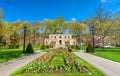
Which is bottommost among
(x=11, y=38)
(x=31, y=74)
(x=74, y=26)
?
(x=31, y=74)

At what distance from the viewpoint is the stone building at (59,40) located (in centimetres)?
7800

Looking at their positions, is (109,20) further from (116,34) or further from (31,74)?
(31,74)

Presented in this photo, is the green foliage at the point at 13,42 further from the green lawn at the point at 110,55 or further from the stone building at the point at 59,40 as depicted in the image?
the green lawn at the point at 110,55

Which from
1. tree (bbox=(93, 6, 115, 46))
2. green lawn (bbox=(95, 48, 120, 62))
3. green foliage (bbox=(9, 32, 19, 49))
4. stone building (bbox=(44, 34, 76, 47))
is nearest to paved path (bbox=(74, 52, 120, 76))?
green lawn (bbox=(95, 48, 120, 62))

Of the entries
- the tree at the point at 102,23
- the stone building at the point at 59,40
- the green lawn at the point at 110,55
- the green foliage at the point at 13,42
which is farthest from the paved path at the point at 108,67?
the stone building at the point at 59,40

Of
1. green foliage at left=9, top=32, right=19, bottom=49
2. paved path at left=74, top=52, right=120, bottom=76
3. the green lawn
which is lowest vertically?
paved path at left=74, top=52, right=120, bottom=76

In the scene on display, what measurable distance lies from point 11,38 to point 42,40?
1182 inches

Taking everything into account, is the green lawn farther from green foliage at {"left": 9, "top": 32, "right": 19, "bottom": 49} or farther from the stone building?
the stone building

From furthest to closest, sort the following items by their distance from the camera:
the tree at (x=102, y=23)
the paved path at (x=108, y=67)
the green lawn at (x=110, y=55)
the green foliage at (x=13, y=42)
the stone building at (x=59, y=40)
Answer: the stone building at (x=59, y=40), the green foliage at (x=13, y=42), the tree at (x=102, y=23), the green lawn at (x=110, y=55), the paved path at (x=108, y=67)

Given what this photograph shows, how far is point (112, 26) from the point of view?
4191 cm

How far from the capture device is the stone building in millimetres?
78000

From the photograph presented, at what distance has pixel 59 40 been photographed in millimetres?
79062

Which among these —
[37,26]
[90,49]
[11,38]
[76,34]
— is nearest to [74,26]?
[76,34]

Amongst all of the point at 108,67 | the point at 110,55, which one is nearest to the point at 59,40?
the point at 110,55
